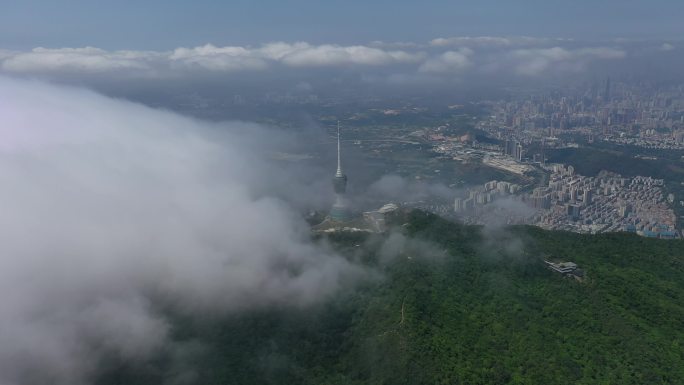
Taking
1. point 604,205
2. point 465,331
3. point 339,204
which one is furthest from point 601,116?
point 465,331

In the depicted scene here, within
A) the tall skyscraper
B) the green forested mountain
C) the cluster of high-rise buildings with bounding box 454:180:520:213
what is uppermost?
the tall skyscraper

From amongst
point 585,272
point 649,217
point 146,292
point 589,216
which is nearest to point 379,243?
point 585,272

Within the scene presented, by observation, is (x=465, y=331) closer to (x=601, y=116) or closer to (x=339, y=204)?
(x=339, y=204)

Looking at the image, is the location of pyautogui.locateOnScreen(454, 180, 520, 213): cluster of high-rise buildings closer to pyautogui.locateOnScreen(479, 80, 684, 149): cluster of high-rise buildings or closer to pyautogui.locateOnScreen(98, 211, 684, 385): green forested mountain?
pyautogui.locateOnScreen(479, 80, 684, 149): cluster of high-rise buildings

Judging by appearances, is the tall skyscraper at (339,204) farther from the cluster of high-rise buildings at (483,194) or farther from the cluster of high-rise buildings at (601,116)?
the cluster of high-rise buildings at (601,116)

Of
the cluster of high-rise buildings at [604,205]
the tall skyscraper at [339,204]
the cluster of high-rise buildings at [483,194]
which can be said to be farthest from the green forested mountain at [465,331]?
the cluster of high-rise buildings at [483,194]

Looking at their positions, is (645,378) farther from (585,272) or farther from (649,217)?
(649,217)

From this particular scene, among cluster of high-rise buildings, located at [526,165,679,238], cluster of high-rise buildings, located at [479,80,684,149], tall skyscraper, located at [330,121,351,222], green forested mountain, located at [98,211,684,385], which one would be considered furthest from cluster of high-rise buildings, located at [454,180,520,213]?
green forested mountain, located at [98,211,684,385]

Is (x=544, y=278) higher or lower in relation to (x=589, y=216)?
higher
